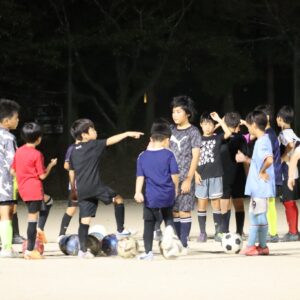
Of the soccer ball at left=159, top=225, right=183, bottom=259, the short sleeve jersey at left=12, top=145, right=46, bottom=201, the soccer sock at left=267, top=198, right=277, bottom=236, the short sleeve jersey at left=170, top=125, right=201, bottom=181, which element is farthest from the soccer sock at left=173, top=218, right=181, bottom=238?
the short sleeve jersey at left=12, top=145, right=46, bottom=201

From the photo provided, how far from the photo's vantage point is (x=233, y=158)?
12.1 metres

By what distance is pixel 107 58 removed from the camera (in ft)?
98.2

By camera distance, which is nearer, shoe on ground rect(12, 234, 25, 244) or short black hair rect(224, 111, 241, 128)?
short black hair rect(224, 111, 241, 128)

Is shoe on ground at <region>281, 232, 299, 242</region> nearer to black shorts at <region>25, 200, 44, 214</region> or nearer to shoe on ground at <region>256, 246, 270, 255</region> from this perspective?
shoe on ground at <region>256, 246, 270, 255</region>

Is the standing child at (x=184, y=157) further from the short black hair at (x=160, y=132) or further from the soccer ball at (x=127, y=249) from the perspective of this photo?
the soccer ball at (x=127, y=249)

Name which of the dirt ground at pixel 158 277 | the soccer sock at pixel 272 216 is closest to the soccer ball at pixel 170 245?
the dirt ground at pixel 158 277

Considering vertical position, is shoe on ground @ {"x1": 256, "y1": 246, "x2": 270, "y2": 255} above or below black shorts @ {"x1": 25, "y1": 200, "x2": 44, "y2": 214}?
below

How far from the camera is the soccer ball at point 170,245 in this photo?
394 inches

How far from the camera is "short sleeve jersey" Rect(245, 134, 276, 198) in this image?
1057 cm

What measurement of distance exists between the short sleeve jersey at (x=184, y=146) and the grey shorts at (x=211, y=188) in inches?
66.2

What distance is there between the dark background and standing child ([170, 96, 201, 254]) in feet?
46.4

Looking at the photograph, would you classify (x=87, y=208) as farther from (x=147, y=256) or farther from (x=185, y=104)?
(x=185, y=104)

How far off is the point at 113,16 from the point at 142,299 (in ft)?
68.9

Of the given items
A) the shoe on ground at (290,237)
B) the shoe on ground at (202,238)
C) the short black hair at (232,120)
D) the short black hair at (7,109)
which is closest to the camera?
the short black hair at (7,109)
